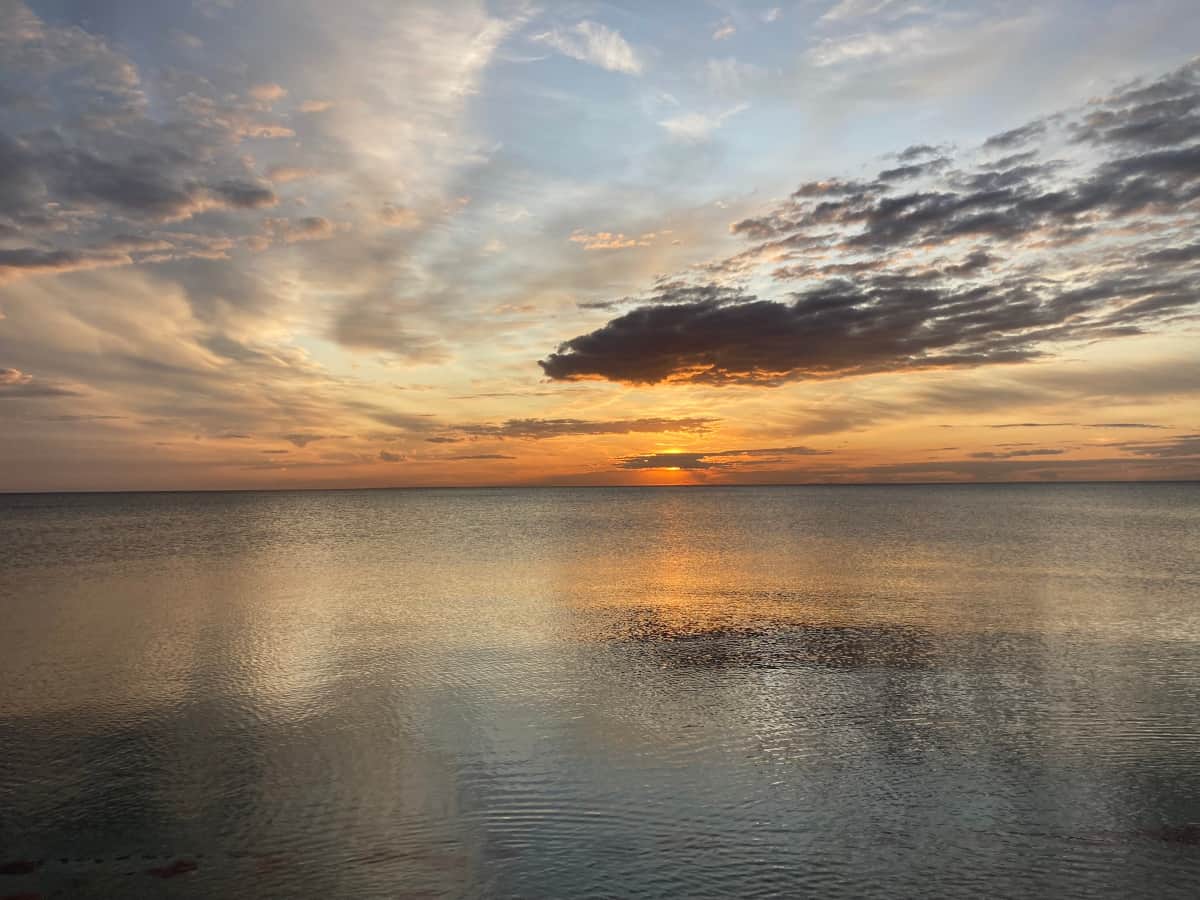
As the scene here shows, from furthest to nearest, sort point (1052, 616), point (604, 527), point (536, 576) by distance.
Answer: point (604, 527) < point (536, 576) < point (1052, 616)

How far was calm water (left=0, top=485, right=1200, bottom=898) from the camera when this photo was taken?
1176 centimetres

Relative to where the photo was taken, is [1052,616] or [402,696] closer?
[402,696]

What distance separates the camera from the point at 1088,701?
20.0 meters

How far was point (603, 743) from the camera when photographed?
17062 millimetres

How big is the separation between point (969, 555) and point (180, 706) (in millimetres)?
53454

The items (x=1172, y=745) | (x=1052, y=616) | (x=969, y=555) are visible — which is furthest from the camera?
(x=969, y=555)

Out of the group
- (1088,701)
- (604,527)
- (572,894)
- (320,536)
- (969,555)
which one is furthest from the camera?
(604,527)

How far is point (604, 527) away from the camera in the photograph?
97.3 m

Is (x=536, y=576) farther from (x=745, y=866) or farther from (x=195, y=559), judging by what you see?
(x=745, y=866)

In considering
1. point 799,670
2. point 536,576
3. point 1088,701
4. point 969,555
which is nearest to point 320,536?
point 536,576

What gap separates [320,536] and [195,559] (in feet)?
94.1

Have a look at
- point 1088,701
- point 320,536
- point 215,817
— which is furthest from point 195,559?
point 1088,701

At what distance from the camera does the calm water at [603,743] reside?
11758 millimetres

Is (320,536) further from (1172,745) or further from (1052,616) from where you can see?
(1172,745)
